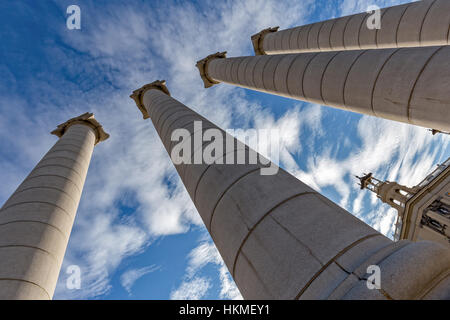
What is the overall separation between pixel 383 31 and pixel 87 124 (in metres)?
32.3

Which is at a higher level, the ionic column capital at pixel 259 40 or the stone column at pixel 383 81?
the ionic column capital at pixel 259 40

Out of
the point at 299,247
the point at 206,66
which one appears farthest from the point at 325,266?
the point at 206,66

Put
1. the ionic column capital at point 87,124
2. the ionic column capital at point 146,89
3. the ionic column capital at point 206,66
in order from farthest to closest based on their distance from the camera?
the ionic column capital at point 206,66
the ionic column capital at point 146,89
the ionic column capital at point 87,124

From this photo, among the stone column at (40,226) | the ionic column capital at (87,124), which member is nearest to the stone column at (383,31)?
the stone column at (40,226)

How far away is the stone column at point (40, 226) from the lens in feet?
34.0

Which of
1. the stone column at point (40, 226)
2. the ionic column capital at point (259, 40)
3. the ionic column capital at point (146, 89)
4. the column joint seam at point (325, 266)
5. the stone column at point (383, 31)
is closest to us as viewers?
the column joint seam at point (325, 266)

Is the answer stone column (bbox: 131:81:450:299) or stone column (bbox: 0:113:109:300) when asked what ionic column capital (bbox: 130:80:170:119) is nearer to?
stone column (bbox: 0:113:109:300)

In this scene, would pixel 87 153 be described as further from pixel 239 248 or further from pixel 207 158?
pixel 239 248

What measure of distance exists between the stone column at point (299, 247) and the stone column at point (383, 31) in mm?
20862

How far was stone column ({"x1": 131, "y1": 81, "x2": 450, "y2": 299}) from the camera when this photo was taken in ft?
13.4

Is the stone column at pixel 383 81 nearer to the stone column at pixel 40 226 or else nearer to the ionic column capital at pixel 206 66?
the stone column at pixel 40 226

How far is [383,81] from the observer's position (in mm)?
11203

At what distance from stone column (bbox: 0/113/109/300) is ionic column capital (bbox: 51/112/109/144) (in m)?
10.9

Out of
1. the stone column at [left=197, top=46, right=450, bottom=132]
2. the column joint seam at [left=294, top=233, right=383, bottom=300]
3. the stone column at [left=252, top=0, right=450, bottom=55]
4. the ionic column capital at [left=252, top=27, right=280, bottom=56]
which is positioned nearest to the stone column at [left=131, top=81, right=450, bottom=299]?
the column joint seam at [left=294, top=233, right=383, bottom=300]
